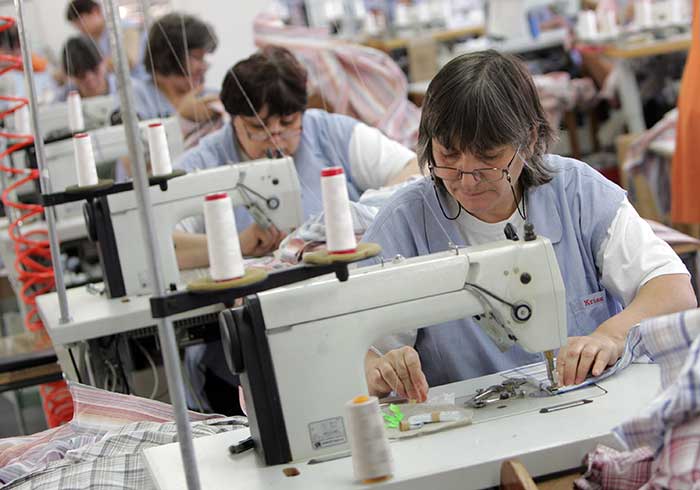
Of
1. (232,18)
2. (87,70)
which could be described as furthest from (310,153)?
(87,70)

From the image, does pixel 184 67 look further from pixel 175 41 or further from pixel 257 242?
pixel 257 242

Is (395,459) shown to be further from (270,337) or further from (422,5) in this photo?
(422,5)

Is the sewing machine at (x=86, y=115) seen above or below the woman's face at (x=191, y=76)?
below

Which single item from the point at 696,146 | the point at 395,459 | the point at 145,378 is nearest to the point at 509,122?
the point at 395,459

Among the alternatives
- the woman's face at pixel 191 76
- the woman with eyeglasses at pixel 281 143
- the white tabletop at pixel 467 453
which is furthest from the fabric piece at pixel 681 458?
the woman's face at pixel 191 76

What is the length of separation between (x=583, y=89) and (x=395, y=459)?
604 centimetres

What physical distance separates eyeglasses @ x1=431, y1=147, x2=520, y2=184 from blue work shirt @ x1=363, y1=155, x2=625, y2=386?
0.12 m

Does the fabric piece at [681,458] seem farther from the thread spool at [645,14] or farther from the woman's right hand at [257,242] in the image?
the thread spool at [645,14]

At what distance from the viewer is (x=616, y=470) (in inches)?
Answer: 58.0

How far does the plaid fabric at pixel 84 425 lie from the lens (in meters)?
2.01

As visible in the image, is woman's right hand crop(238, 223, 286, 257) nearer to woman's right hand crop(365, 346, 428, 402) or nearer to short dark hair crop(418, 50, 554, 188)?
short dark hair crop(418, 50, 554, 188)

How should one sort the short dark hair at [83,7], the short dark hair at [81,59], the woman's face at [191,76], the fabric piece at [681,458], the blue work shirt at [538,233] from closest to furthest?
the fabric piece at [681,458], the blue work shirt at [538,233], the woman's face at [191,76], the short dark hair at [81,59], the short dark hair at [83,7]

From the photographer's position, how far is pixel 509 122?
2039 mm

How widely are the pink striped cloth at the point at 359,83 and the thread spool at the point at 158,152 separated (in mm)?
2015
